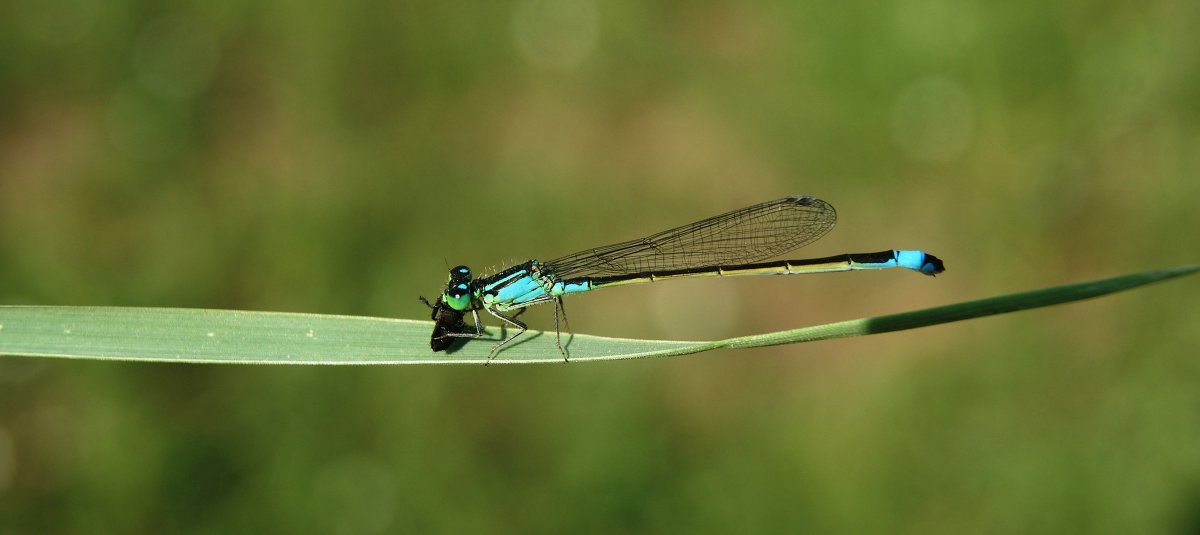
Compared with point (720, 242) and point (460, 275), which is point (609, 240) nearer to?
point (720, 242)

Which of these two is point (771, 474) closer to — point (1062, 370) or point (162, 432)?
point (1062, 370)

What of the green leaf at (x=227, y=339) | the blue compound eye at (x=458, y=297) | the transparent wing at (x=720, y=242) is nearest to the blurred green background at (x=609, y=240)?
the transparent wing at (x=720, y=242)

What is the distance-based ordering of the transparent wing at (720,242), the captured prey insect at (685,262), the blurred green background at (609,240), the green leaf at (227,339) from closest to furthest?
the green leaf at (227,339), the captured prey insect at (685,262), the transparent wing at (720,242), the blurred green background at (609,240)

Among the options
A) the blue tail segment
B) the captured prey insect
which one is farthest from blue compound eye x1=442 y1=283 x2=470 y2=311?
the blue tail segment

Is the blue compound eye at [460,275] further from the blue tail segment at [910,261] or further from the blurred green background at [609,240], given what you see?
the blurred green background at [609,240]

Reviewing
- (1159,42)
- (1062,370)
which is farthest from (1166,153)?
(1062,370)

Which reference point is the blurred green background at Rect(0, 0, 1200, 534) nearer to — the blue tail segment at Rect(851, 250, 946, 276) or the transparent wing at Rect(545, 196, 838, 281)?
the transparent wing at Rect(545, 196, 838, 281)

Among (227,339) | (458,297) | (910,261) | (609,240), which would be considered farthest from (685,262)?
(227,339)
